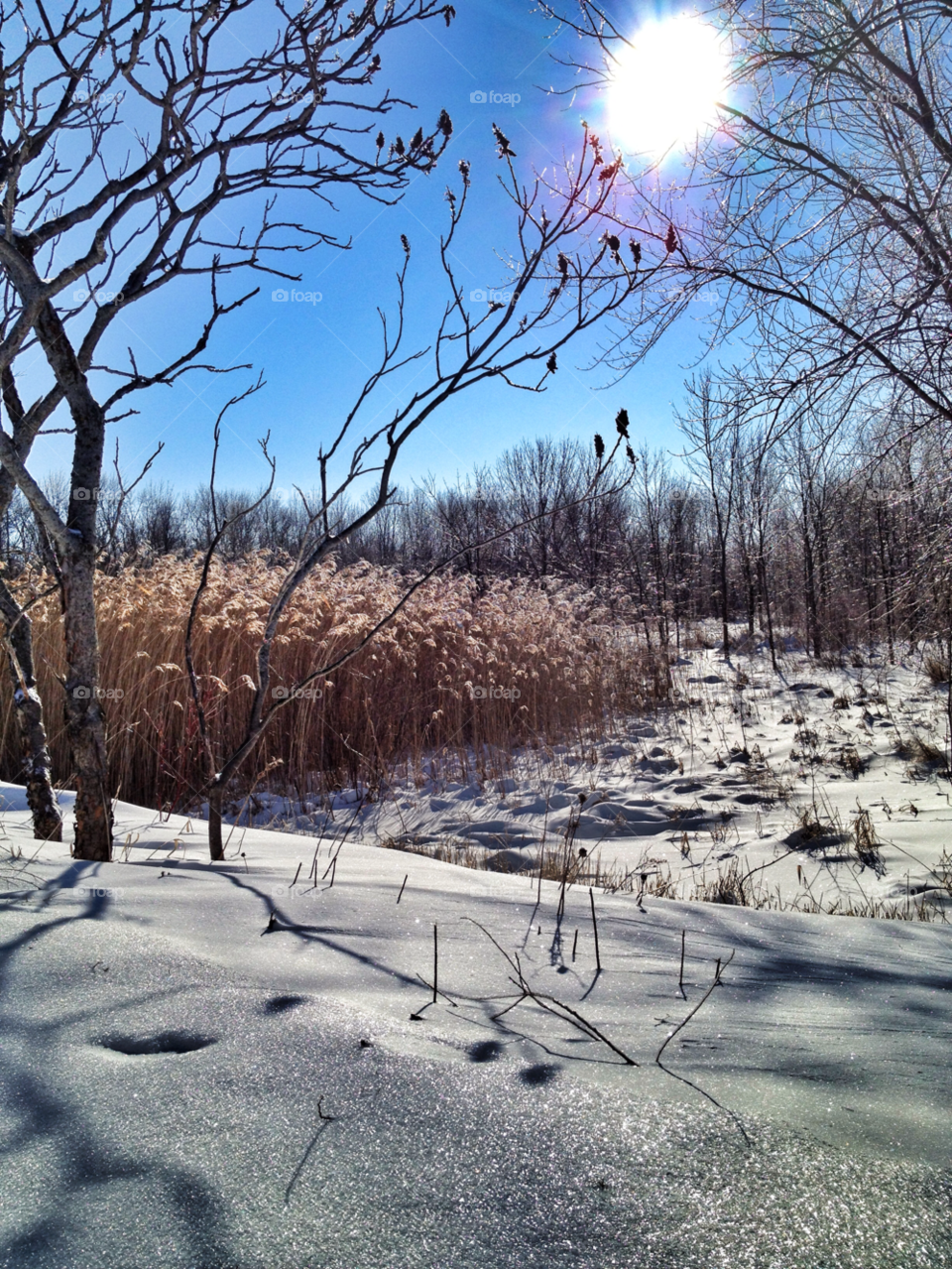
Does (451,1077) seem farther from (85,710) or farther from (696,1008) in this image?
(85,710)

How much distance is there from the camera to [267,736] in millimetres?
6508

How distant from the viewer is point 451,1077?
93 cm

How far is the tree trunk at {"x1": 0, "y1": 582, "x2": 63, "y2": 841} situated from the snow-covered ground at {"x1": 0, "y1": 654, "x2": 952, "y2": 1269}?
0.44 meters

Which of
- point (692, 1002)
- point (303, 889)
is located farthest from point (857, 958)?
point (303, 889)

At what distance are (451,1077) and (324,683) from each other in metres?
5.57

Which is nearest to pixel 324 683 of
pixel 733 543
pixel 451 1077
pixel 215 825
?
pixel 215 825

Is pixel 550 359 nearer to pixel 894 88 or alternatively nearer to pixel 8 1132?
pixel 8 1132

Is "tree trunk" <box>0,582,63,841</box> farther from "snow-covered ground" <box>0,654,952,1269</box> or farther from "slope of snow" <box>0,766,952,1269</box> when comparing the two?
"slope of snow" <box>0,766,952,1269</box>

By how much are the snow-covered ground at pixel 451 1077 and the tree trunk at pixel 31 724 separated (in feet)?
1.43

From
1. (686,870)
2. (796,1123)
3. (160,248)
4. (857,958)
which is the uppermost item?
(160,248)

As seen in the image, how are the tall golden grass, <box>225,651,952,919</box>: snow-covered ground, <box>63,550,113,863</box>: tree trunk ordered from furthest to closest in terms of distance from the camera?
the tall golden grass < <box>225,651,952,919</box>: snow-covered ground < <box>63,550,113,863</box>: tree trunk

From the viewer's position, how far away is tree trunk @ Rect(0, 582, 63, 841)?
2490mm

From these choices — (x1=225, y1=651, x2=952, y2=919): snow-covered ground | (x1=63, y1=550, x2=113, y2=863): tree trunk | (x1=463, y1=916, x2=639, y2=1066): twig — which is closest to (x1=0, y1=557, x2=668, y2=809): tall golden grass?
(x1=225, y1=651, x2=952, y2=919): snow-covered ground

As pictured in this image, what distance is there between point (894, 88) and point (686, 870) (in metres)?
4.58
